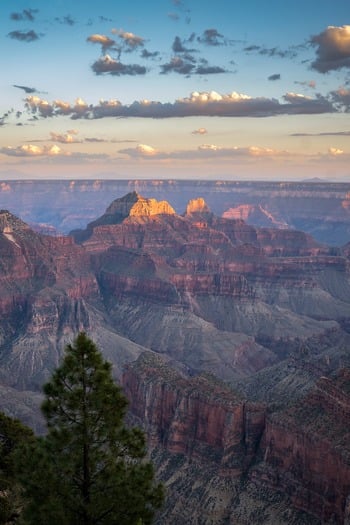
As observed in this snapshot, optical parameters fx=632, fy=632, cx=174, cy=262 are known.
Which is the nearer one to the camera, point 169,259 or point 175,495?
point 175,495

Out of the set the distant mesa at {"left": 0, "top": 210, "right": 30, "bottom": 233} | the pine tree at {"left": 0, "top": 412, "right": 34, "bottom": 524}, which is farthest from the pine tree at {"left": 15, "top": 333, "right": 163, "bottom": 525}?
the distant mesa at {"left": 0, "top": 210, "right": 30, "bottom": 233}

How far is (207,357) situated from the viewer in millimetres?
139750

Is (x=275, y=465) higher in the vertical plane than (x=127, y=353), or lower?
higher

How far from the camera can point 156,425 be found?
2773 inches

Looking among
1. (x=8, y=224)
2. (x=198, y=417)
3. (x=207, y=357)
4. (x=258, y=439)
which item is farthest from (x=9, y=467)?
(x=8, y=224)

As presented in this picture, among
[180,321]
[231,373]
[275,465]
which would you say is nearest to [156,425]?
[275,465]

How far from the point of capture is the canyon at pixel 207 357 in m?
56.7

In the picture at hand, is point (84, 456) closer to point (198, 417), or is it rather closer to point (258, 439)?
point (258, 439)

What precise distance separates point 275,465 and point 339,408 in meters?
8.12

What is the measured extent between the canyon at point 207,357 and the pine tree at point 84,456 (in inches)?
968

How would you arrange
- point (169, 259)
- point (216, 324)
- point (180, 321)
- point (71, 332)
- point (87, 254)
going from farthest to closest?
point (169, 259) < point (87, 254) < point (216, 324) < point (180, 321) < point (71, 332)

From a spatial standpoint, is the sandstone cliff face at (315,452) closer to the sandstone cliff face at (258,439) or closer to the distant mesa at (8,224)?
the sandstone cliff face at (258,439)

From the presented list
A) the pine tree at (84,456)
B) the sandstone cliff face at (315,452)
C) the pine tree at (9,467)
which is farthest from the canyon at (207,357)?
the pine tree at (84,456)

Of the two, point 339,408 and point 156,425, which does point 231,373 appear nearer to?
point 156,425
